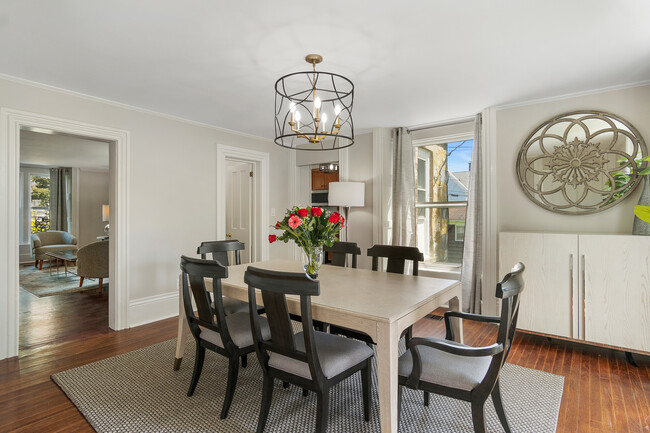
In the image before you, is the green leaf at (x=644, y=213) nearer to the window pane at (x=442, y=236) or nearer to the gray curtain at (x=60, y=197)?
the window pane at (x=442, y=236)

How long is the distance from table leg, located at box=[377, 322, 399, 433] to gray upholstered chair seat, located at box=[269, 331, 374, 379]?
0.81ft

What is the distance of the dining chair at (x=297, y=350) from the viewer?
1604 millimetres

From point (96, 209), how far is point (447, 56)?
360 inches

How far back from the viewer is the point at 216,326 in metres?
2.09

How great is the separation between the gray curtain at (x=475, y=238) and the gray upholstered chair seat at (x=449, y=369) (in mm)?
2230

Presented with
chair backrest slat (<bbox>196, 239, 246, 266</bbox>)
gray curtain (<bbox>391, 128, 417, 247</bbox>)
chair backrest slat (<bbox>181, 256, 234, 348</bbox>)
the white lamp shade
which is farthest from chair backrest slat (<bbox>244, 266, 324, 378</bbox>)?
gray curtain (<bbox>391, 128, 417, 247</bbox>)

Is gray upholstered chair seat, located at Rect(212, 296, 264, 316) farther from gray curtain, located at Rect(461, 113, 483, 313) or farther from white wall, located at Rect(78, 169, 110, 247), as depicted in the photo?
white wall, located at Rect(78, 169, 110, 247)

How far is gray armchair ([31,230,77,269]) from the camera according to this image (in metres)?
7.11

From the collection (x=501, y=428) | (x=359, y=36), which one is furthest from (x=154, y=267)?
(x=501, y=428)

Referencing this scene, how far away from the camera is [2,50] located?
7.84 ft

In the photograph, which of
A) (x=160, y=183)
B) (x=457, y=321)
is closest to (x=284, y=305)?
(x=457, y=321)

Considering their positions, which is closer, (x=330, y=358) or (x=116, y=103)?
(x=330, y=358)

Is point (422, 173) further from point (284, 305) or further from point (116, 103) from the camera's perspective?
point (116, 103)

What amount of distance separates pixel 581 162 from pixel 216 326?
345 cm
